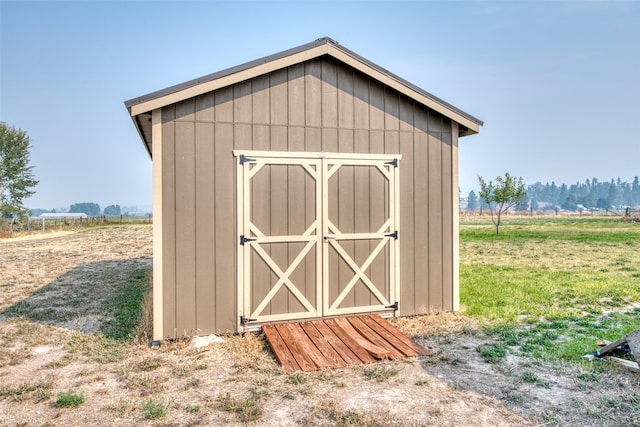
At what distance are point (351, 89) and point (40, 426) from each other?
5.27m

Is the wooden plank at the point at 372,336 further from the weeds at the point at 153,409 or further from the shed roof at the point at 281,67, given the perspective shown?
the shed roof at the point at 281,67

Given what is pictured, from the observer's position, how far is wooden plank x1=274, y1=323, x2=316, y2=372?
4188 mm

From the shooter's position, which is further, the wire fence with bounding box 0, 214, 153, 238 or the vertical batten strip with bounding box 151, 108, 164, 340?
the wire fence with bounding box 0, 214, 153, 238

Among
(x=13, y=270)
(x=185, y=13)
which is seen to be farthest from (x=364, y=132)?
(x=13, y=270)

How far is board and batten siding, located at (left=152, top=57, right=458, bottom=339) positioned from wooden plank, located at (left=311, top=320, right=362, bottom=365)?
120 centimetres

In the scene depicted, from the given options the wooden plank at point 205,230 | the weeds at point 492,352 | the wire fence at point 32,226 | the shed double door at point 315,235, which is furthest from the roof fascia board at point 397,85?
the wire fence at point 32,226

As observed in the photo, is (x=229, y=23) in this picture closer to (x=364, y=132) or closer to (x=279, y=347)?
(x=364, y=132)

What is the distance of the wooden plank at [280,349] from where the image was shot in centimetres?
417

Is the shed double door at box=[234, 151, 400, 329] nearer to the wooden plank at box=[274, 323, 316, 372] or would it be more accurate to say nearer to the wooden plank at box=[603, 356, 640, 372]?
the wooden plank at box=[274, 323, 316, 372]

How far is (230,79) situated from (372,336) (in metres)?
3.90

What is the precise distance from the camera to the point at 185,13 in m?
12.9

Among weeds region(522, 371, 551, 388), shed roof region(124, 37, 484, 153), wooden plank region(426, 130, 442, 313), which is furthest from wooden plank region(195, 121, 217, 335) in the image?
weeds region(522, 371, 551, 388)

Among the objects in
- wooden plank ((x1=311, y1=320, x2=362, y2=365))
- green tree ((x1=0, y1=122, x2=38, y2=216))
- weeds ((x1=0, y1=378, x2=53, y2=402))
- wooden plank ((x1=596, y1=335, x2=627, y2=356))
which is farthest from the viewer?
green tree ((x1=0, y1=122, x2=38, y2=216))

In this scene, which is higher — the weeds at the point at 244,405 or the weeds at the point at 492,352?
the weeds at the point at 244,405
